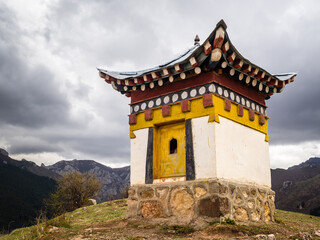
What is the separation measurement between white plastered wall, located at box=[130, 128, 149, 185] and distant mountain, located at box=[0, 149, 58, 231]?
42892 millimetres

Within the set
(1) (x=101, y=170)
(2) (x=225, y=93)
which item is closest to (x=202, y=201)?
(2) (x=225, y=93)

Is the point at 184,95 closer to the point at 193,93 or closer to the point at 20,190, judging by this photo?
the point at 193,93

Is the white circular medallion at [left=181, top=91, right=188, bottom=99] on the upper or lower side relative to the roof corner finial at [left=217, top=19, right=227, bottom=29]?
lower

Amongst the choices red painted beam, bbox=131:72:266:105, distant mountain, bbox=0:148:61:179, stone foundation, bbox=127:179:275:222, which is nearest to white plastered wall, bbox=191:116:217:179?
stone foundation, bbox=127:179:275:222

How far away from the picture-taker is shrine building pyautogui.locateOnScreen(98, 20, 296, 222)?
707 centimetres

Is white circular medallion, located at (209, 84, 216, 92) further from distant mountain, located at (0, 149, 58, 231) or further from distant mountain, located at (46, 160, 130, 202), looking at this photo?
distant mountain, located at (46, 160, 130, 202)

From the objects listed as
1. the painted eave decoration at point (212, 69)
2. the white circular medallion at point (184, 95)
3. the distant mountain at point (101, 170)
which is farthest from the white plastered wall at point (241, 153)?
the distant mountain at point (101, 170)

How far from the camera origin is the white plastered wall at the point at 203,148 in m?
7.09

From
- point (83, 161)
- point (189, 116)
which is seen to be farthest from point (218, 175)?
point (83, 161)

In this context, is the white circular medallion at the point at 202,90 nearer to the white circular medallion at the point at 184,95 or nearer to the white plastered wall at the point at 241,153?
the white circular medallion at the point at 184,95

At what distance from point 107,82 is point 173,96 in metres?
2.34

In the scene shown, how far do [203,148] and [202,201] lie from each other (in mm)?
1176

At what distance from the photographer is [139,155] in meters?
8.48

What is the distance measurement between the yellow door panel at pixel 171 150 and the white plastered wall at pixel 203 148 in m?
0.49
